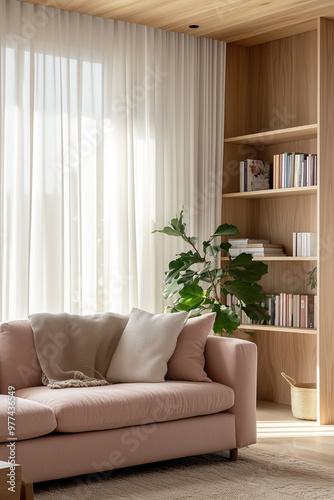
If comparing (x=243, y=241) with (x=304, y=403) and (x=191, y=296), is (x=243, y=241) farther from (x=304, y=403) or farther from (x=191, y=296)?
(x=304, y=403)

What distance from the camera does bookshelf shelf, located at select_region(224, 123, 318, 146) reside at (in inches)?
223

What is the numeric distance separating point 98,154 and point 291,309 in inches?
68.8

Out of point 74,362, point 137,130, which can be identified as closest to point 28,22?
point 137,130

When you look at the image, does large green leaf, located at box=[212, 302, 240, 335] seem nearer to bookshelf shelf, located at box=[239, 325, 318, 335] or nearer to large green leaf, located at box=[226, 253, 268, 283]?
large green leaf, located at box=[226, 253, 268, 283]

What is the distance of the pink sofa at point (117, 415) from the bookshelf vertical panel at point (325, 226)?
1.07m

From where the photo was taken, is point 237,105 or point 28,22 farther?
point 237,105

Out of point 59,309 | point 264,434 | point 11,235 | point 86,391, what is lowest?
point 264,434

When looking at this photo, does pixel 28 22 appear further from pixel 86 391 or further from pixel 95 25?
pixel 86 391

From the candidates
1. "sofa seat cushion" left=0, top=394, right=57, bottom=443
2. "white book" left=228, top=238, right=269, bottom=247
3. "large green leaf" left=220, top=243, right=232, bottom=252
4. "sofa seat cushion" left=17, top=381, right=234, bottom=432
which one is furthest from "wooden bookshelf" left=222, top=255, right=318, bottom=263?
"sofa seat cushion" left=0, top=394, right=57, bottom=443

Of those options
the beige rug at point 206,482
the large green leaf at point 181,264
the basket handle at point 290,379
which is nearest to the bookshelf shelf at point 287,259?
the large green leaf at point 181,264

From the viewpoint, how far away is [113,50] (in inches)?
219

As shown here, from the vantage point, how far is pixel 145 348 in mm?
4551

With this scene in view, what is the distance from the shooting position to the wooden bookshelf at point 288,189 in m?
5.48

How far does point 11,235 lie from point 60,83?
1.05 metres
